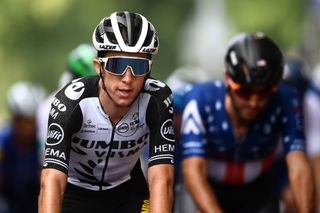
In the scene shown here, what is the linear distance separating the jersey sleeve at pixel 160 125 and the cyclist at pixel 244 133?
0.98 meters

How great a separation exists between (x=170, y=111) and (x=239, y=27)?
35.7 meters

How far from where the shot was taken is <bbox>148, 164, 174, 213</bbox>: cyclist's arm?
6.84 metres

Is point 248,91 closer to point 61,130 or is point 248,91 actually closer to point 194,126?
point 194,126

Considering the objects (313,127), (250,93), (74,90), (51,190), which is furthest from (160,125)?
(313,127)

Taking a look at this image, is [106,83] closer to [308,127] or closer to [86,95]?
[86,95]

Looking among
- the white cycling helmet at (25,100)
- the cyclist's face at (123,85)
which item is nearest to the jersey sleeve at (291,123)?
the cyclist's face at (123,85)

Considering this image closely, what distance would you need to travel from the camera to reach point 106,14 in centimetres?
4494

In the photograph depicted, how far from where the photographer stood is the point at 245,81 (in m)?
8.37

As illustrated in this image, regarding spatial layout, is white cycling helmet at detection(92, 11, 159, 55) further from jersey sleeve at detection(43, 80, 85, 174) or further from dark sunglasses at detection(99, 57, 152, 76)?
jersey sleeve at detection(43, 80, 85, 174)

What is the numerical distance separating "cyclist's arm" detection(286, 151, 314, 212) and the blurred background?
28591 mm

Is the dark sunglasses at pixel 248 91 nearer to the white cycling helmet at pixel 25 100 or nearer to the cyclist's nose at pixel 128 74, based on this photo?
the cyclist's nose at pixel 128 74

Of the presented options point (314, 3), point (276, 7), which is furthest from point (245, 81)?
point (276, 7)

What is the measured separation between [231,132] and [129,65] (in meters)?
2.00

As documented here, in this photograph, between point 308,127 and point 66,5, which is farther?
point 66,5
